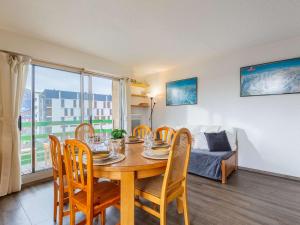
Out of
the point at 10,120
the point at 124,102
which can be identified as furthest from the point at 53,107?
the point at 124,102

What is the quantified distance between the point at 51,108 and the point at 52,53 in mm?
1014

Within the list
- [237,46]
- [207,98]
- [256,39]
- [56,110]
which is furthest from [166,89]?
[56,110]

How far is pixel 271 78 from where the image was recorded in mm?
2887

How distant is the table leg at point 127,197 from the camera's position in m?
1.30

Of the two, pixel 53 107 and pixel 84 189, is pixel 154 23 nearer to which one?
pixel 84 189

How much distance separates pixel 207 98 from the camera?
3.73 metres

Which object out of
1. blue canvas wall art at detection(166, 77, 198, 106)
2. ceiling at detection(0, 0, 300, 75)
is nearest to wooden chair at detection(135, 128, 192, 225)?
ceiling at detection(0, 0, 300, 75)

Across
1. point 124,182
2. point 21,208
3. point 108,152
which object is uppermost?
point 108,152

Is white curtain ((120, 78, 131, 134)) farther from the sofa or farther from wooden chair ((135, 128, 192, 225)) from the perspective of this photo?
wooden chair ((135, 128, 192, 225))

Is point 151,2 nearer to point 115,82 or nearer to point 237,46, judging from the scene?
point 237,46

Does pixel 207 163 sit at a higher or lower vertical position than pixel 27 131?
lower

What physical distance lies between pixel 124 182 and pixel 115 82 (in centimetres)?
331

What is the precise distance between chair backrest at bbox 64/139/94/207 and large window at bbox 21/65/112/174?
1980mm

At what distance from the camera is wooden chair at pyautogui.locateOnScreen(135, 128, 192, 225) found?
4.25ft
